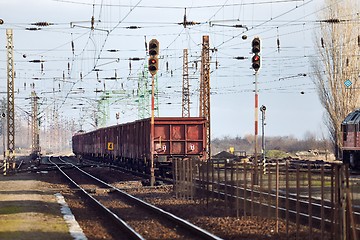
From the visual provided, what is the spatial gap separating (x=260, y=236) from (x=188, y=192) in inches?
400

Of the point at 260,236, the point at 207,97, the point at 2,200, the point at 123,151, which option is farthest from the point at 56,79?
the point at 260,236

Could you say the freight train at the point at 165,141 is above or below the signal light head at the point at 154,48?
below

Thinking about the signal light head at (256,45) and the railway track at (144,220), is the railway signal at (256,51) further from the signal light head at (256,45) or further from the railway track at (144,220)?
the railway track at (144,220)

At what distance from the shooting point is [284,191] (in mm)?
19969

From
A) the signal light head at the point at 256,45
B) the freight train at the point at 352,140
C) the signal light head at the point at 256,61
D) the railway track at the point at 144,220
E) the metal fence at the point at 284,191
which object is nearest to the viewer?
the metal fence at the point at 284,191

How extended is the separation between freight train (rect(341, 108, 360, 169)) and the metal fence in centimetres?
2115

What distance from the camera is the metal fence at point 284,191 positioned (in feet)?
42.2

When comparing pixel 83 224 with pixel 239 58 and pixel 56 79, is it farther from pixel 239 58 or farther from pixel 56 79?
pixel 56 79

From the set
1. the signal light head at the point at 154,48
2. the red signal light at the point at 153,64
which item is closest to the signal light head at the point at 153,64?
the red signal light at the point at 153,64

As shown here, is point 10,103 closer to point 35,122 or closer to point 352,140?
point 352,140

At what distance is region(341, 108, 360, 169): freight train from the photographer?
4659 centimetres

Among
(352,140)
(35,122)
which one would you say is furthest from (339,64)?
(35,122)

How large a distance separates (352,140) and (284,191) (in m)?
28.9

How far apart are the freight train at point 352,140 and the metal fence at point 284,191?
21153 millimetres
